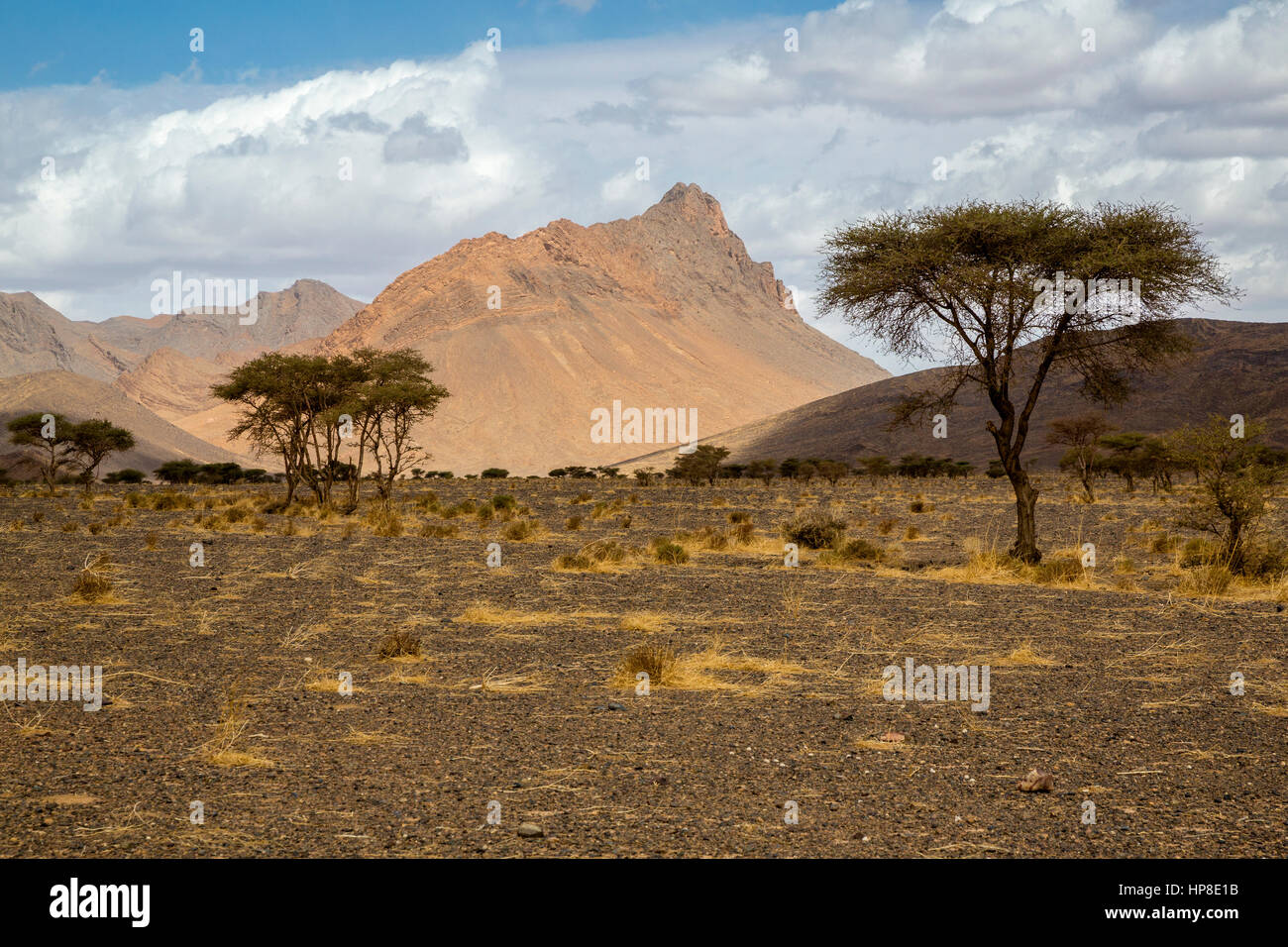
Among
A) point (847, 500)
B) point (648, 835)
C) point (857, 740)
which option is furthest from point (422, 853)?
point (847, 500)

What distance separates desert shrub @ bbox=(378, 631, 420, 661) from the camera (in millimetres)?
10188

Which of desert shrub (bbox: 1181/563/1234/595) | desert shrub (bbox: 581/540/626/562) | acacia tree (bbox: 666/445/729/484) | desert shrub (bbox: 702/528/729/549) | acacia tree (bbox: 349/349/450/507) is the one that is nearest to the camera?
desert shrub (bbox: 1181/563/1234/595)

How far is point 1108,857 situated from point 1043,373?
14753mm

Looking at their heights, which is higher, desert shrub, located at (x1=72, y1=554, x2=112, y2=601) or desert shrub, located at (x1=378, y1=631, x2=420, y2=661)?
desert shrub, located at (x1=72, y1=554, x2=112, y2=601)

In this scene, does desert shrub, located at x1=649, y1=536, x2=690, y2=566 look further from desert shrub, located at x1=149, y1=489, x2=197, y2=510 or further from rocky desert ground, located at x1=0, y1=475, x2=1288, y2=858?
desert shrub, located at x1=149, y1=489, x2=197, y2=510

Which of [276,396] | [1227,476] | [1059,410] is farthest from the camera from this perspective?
[1059,410]

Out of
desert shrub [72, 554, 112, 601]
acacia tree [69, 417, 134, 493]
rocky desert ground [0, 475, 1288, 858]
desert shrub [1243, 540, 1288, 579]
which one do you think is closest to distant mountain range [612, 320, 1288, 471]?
acacia tree [69, 417, 134, 493]

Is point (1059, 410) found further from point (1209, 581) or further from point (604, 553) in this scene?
point (1209, 581)

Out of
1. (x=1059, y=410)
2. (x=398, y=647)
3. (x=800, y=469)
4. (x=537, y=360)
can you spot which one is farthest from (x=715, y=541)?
(x=537, y=360)

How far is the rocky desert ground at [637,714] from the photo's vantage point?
5406mm

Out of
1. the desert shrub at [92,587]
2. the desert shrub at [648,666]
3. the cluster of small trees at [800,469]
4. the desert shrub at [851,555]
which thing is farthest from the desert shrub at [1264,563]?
the cluster of small trees at [800,469]

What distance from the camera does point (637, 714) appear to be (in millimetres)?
8078

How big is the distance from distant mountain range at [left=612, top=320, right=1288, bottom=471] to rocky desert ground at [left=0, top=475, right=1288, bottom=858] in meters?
75.0

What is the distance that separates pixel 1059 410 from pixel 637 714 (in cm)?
10625
